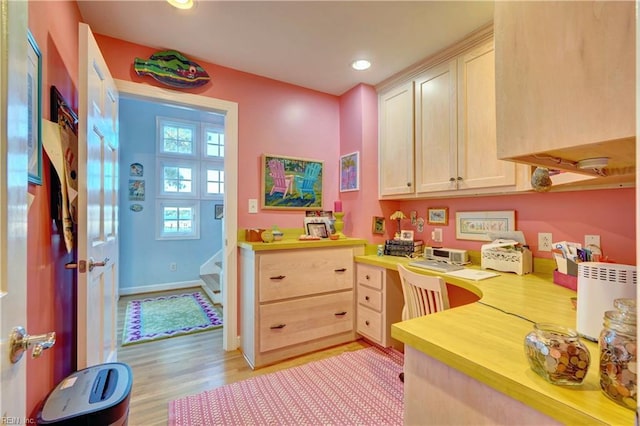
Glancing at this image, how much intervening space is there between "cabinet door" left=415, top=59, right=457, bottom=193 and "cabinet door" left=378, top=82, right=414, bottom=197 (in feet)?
0.26

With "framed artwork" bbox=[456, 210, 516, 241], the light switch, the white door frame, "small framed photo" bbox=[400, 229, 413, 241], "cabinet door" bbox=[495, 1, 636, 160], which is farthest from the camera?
"small framed photo" bbox=[400, 229, 413, 241]

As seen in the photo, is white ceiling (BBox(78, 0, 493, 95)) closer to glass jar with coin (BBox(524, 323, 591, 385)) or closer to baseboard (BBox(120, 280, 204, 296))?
glass jar with coin (BBox(524, 323, 591, 385))

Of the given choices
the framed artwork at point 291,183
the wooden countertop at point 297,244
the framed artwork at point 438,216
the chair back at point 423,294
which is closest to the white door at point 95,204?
the wooden countertop at point 297,244

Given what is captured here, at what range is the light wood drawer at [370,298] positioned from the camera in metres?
2.28

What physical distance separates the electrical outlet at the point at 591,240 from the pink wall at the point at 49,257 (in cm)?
270

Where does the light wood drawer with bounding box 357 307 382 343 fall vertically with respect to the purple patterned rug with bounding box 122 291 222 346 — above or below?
above

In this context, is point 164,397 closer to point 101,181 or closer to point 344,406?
point 344,406

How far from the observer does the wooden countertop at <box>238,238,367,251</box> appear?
2.14 meters

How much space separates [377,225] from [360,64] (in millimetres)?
1432

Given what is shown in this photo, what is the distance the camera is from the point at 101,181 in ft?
5.42

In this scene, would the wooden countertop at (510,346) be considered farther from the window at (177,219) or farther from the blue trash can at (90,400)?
the window at (177,219)

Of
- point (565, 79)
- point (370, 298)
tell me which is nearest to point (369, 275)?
point (370, 298)

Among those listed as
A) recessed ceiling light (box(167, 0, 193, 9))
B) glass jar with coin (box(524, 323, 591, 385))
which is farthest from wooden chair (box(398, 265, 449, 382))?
recessed ceiling light (box(167, 0, 193, 9))

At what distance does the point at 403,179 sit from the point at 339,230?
757 mm
